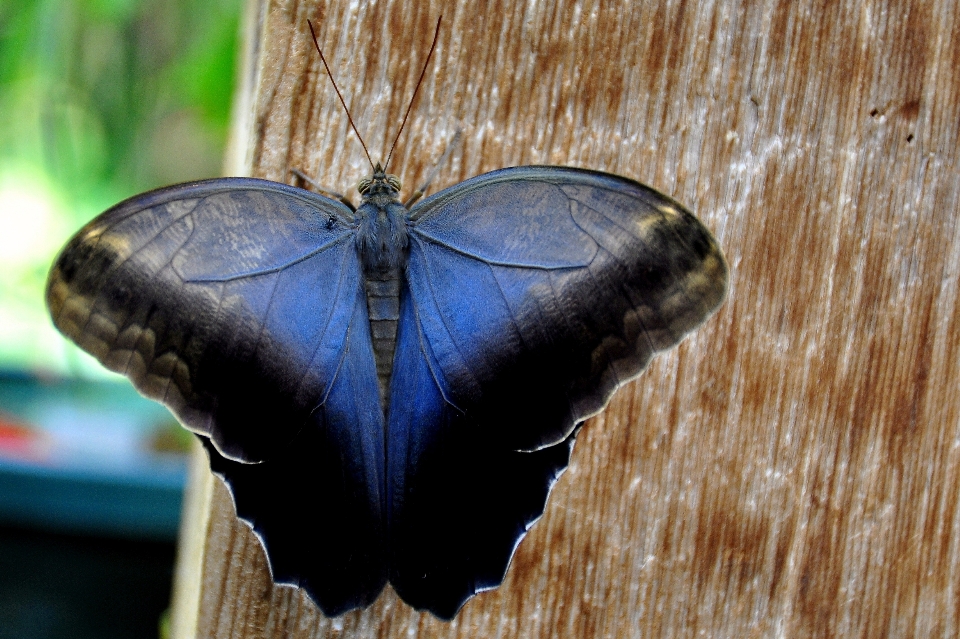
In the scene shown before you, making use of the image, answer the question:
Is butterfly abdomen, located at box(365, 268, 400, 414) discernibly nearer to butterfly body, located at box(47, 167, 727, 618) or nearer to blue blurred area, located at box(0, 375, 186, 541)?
butterfly body, located at box(47, 167, 727, 618)

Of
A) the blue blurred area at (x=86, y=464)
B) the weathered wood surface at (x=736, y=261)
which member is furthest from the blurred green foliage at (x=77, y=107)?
the weathered wood surface at (x=736, y=261)

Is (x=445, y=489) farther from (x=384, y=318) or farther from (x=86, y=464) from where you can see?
(x=86, y=464)

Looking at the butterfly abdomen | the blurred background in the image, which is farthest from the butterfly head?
the blurred background

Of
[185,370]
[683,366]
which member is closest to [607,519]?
[683,366]

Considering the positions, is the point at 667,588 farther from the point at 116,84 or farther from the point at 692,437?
the point at 116,84

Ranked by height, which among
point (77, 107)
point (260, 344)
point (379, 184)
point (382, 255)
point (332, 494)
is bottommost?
point (332, 494)

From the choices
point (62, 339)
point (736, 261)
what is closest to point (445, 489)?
point (736, 261)
